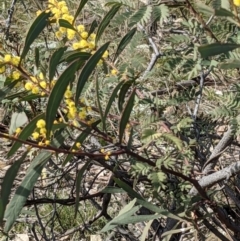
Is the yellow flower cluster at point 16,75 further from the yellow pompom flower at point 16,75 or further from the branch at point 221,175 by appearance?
the branch at point 221,175

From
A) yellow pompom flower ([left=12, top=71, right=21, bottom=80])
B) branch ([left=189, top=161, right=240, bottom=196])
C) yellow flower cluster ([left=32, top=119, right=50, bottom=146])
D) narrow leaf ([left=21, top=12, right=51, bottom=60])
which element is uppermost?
narrow leaf ([left=21, top=12, right=51, bottom=60])

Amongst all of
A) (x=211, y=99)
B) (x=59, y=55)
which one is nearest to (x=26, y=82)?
(x=59, y=55)

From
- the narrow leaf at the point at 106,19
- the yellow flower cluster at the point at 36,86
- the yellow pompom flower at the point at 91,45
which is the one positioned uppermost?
the narrow leaf at the point at 106,19

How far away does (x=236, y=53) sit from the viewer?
4.22ft

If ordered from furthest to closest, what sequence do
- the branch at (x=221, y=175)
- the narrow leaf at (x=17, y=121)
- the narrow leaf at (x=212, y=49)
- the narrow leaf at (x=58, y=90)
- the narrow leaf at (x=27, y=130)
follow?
the branch at (x=221, y=175) → the narrow leaf at (x=17, y=121) → the narrow leaf at (x=27, y=130) → the narrow leaf at (x=58, y=90) → the narrow leaf at (x=212, y=49)

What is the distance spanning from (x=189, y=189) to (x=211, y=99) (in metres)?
0.95

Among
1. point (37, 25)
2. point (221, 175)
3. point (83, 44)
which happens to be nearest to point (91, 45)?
point (83, 44)

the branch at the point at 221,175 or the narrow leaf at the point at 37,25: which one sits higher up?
the narrow leaf at the point at 37,25

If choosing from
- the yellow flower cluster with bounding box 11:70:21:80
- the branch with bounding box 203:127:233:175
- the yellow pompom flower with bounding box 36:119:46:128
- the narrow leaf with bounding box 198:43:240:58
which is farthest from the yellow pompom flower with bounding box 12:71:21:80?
the branch with bounding box 203:127:233:175

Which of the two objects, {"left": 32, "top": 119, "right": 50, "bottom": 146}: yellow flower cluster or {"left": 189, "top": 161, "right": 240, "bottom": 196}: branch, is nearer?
{"left": 32, "top": 119, "right": 50, "bottom": 146}: yellow flower cluster

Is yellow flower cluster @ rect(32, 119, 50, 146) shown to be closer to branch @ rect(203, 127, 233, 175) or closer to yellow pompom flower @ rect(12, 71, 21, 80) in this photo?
yellow pompom flower @ rect(12, 71, 21, 80)

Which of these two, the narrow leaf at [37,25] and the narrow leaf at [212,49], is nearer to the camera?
the narrow leaf at [212,49]

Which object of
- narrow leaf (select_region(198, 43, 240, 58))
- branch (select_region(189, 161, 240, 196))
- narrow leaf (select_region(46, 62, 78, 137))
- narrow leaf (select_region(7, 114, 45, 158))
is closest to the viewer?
narrow leaf (select_region(198, 43, 240, 58))

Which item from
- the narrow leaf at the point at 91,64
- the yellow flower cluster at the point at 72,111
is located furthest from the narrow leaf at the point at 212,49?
the yellow flower cluster at the point at 72,111
